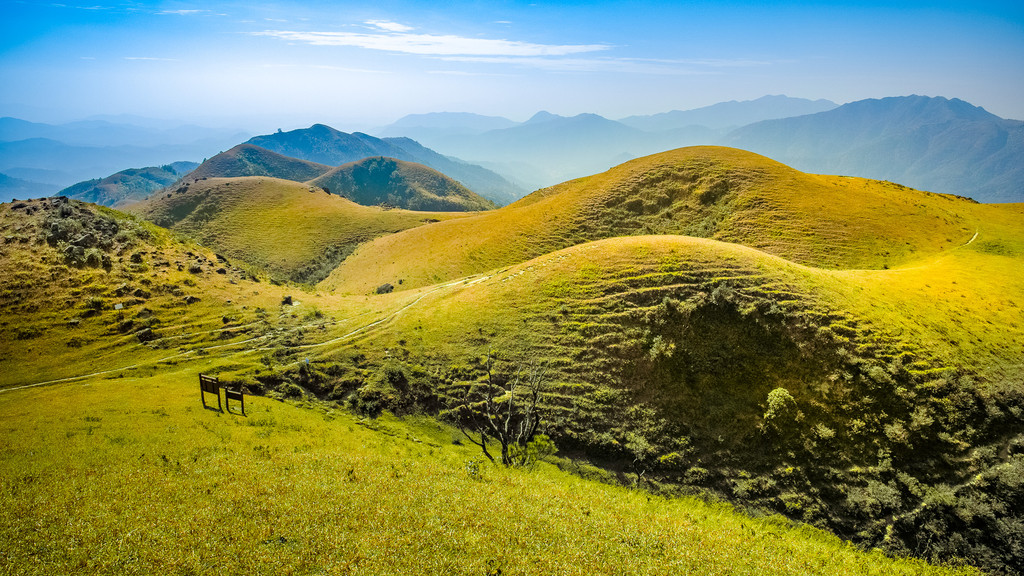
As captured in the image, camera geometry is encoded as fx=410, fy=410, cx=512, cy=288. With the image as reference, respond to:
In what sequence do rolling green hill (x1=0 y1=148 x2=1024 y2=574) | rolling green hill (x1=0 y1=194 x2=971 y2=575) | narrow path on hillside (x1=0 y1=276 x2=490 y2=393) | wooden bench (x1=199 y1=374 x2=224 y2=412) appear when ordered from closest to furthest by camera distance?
rolling green hill (x1=0 y1=194 x2=971 y2=575)
rolling green hill (x1=0 y1=148 x2=1024 y2=574)
wooden bench (x1=199 y1=374 x2=224 y2=412)
narrow path on hillside (x1=0 y1=276 x2=490 y2=393)

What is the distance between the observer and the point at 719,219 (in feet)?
194

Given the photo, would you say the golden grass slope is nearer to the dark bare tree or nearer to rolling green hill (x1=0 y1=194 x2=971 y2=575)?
the dark bare tree

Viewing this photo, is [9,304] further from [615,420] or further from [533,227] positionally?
[533,227]

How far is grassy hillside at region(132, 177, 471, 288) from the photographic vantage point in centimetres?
9800

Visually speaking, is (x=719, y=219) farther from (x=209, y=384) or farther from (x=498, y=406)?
(x=209, y=384)

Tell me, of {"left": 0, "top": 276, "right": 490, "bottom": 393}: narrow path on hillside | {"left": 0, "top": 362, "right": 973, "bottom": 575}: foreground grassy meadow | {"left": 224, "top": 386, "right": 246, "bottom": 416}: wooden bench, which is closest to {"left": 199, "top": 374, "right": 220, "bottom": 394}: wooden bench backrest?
{"left": 224, "top": 386, "right": 246, "bottom": 416}: wooden bench

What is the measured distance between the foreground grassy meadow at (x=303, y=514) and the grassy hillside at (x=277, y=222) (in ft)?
245

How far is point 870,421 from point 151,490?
1503 inches

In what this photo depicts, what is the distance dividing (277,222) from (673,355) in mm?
114452

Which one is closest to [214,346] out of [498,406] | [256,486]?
[256,486]

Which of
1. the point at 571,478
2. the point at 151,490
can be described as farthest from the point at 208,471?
the point at 571,478

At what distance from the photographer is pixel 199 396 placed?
2702cm

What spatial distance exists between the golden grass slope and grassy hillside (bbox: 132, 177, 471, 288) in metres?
25.4

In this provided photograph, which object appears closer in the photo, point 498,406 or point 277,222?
point 498,406
